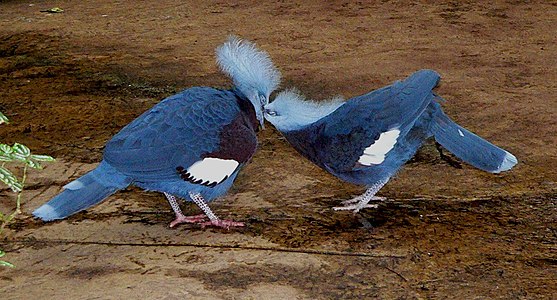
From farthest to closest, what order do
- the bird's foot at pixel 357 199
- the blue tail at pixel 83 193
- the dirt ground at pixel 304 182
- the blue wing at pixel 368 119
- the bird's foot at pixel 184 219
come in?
the bird's foot at pixel 357 199 → the bird's foot at pixel 184 219 → the blue wing at pixel 368 119 → the blue tail at pixel 83 193 → the dirt ground at pixel 304 182

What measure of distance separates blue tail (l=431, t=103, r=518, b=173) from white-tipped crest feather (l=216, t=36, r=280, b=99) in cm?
67

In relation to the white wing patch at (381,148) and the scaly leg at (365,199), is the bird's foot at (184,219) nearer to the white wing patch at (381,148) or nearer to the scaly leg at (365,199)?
the scaly leg at (365,199)

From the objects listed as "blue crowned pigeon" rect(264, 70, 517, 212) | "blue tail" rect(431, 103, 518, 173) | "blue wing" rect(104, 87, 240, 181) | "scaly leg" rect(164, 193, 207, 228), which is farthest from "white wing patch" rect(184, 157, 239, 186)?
"blue tail" rect(431, 103, 518, 173)

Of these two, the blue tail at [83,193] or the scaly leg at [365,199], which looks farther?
the scaly leg at [365,199]

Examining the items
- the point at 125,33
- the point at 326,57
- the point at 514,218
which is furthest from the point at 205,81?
the point at 514,218

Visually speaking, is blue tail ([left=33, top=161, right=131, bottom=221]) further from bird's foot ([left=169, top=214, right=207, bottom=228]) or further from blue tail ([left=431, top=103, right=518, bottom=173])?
blue tail ([left=431, top=103, right=518, bottom=173])

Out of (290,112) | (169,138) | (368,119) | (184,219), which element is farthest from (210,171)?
(368,119)

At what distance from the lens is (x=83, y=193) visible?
2.79 m

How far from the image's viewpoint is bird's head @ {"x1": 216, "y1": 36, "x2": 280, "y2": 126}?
312 cm

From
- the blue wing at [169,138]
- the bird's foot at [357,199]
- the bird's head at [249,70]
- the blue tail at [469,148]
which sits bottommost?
the bird's foot at [357,199]

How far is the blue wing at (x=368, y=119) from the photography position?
293cm

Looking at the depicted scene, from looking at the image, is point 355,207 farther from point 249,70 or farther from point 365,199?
point 249,70

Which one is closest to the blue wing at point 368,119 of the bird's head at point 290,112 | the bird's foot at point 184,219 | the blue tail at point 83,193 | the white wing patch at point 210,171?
the bird's head at point 290,112

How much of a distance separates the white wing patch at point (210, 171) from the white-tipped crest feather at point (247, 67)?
38cm
